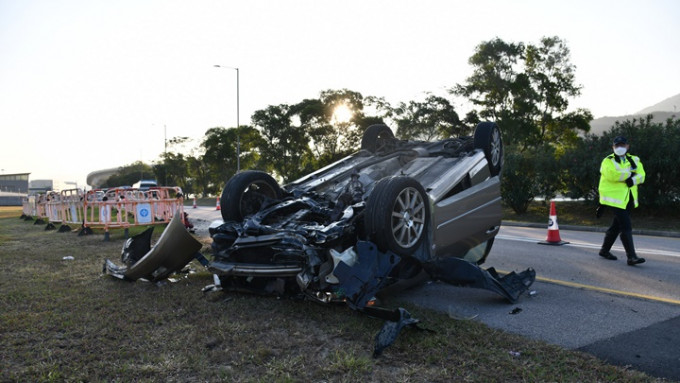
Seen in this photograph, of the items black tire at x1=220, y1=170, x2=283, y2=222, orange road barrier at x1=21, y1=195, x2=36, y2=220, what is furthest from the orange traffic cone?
orange road barrier at x1=21, y1=195, x2=36, y2=220

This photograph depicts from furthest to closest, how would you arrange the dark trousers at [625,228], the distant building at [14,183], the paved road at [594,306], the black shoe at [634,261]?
the distant building at [14,183], the dark trousers at [625,228], the black shoe at [634,261], the paved road at [594,306]

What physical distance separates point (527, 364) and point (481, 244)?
2599 mm

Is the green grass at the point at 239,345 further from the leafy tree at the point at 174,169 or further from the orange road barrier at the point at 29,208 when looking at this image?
the leafy tree at the point at 174,169

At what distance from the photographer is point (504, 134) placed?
27547 mm

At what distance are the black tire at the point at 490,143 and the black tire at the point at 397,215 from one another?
5.25ft

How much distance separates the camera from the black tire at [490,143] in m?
5.61

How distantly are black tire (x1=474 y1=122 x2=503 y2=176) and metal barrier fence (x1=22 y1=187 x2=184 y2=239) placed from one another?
682 cm

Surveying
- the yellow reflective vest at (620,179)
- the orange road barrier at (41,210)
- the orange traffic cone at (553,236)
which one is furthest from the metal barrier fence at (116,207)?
the yellow reflective vest at (620,179)

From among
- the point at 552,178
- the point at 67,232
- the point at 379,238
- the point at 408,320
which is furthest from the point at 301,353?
the point at 552,178

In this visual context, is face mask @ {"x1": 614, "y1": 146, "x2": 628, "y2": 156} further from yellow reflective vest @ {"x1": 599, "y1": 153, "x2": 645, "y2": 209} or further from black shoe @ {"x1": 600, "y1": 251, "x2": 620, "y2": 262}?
black shoe @ {"x1": 600, "y1": 251, "x2": 620, "y2": 262}

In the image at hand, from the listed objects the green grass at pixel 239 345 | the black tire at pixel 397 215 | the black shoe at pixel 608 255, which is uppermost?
the black tire at pixel 397 215

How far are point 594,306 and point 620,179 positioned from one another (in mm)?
2756

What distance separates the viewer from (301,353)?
3.22m

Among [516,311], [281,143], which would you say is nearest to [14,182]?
[281,143]
